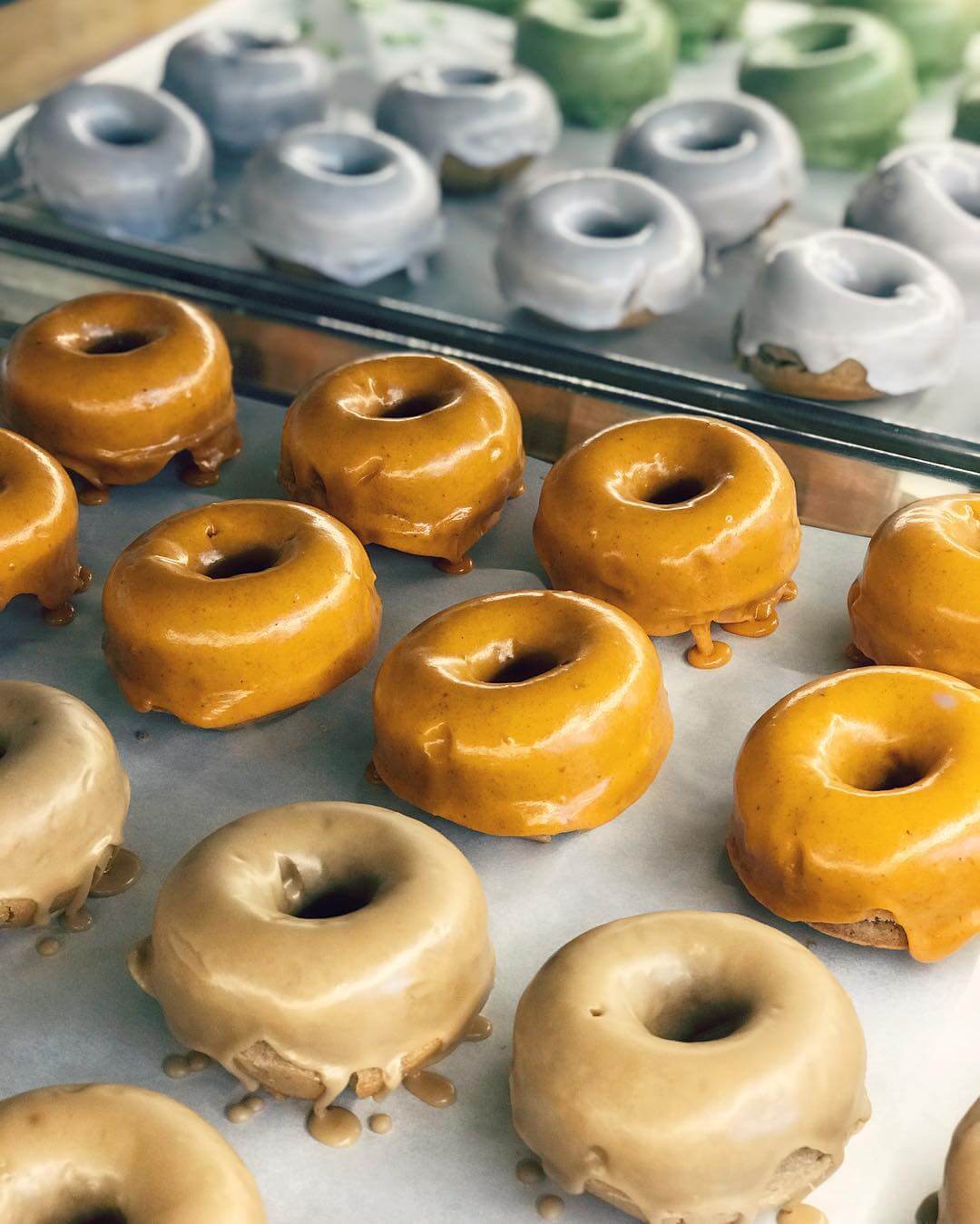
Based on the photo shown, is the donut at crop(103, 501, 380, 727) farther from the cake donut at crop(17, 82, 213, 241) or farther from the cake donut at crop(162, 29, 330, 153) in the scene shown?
the cake donut at crop(162, 29, 330, 153)

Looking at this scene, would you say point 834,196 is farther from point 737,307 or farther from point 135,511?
point 135,511

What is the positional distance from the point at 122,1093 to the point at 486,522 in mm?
1196

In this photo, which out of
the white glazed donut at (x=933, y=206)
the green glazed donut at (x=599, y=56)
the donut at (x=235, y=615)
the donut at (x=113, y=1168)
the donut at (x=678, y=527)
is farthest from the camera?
the green glazed donut at (x=599, y=56)

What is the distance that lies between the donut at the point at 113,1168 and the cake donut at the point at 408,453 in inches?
43.6

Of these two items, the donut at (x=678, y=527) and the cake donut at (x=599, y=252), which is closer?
the donut at (x=678, y=527)

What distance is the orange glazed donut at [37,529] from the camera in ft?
7.01

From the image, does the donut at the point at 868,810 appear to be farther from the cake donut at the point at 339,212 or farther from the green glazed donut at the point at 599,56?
the green glazed donut at the point at 599,56

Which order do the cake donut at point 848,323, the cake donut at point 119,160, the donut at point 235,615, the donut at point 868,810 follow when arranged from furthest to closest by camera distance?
1. the cake donut at point 119,160
2. the cake donut at point 848,323
3. the donut at point 235,615
4. the donut at point 868,810

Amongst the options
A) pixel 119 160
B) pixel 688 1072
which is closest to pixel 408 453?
pixel 688 1072

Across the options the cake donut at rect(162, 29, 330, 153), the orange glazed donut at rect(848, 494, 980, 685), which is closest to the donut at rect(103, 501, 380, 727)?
the orange glazed donut at rect(848, 494, 980, 685)

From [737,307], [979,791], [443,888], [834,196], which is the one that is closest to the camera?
[443,888]

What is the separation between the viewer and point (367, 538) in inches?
92.1

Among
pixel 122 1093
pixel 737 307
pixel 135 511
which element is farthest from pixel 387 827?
pixel 737 307

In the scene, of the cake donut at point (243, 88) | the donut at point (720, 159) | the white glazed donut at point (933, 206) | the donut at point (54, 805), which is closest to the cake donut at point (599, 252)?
the donut at point (720, 159)
